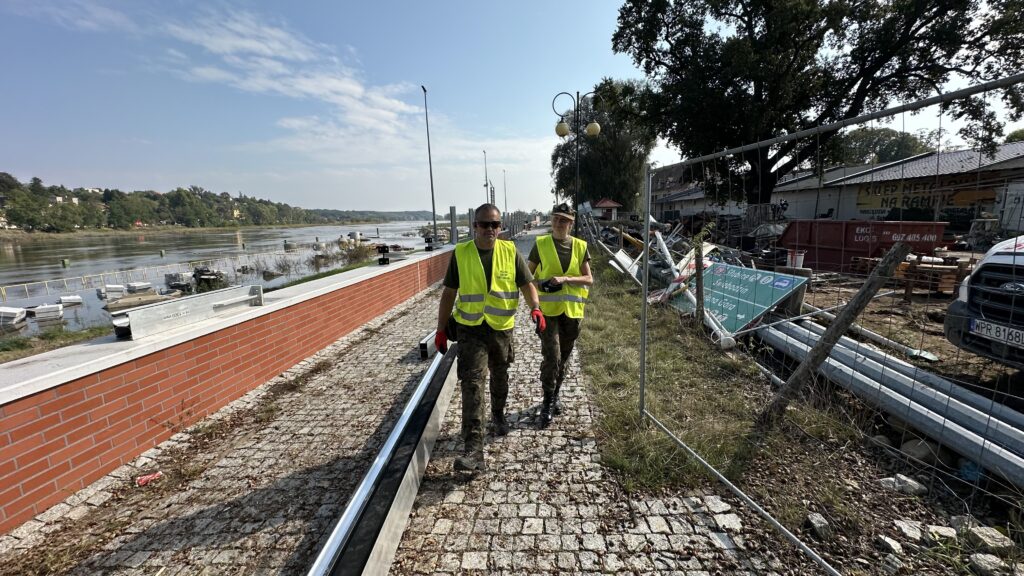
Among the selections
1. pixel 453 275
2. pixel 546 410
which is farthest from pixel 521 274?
pixel 546 410

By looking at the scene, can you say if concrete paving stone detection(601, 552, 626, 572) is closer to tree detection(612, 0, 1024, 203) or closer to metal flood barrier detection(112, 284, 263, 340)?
metal flood barrier detection(112, 284, 263, 340)

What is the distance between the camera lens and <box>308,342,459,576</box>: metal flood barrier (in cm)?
179

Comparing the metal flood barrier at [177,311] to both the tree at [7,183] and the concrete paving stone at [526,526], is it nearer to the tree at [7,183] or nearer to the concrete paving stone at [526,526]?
the concrete paving stone at [526,526]

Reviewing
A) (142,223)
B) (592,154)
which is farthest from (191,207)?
(592,154)

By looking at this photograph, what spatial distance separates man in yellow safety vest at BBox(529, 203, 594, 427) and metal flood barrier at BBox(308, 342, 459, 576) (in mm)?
996

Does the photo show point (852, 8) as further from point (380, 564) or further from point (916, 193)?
point (380, 564)

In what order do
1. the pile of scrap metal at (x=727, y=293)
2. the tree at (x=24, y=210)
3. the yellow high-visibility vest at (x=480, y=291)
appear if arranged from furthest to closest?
1. the tree at (x=24, y=210)
2. the pile of scrap metal at (x=727, y=293)
3. the yellow high-visibility vest at (x=480, y=291)

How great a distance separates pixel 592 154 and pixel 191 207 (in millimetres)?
126068

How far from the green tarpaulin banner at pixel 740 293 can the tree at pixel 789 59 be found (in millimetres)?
7841

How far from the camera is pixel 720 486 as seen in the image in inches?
101

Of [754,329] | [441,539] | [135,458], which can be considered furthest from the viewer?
[754,329]

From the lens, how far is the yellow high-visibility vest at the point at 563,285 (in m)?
3.33

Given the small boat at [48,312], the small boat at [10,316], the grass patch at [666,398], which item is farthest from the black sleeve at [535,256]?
the small boat at [48,312]

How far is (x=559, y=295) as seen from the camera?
3326mm
